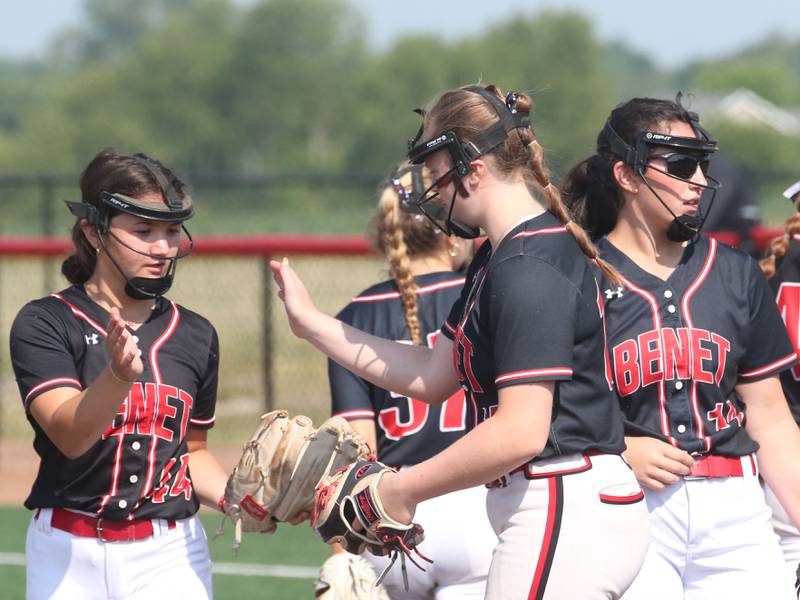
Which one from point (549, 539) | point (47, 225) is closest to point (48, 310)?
point (549, 539)

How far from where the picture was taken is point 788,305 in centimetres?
430

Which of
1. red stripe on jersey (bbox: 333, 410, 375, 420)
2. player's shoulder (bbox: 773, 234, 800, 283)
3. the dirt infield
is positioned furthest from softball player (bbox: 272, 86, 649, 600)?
the dirt infield

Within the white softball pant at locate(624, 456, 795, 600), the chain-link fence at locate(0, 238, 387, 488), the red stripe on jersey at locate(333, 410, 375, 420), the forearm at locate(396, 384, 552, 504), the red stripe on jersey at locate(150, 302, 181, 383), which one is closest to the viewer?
the forearm at locate(396, 384, 552, 504)

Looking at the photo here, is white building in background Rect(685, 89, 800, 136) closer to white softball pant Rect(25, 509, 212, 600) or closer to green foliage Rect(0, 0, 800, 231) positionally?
green foliage Rect(0, 0, 800, 231)

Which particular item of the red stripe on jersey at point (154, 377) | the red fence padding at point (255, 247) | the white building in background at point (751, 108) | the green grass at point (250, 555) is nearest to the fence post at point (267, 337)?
the red fence padding at point (255, 247)

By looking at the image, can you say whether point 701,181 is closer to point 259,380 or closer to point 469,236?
point 469,236

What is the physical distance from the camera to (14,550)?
7.50 m

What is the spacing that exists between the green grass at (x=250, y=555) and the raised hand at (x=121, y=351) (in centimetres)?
A: 326

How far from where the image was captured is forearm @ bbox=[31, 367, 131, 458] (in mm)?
3441

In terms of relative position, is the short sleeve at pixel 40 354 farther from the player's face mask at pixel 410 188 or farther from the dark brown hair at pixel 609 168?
the dark brown hair at pixel 609 168

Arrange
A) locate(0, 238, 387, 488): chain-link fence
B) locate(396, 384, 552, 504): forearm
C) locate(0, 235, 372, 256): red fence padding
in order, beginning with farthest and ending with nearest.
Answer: locate(0, 238, 387, 488): chain-link fence
locate(0, 235, 372, 256): red fence padding
locate(396, 384, 552, 504): forearm

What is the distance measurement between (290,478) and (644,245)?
49.6 inches

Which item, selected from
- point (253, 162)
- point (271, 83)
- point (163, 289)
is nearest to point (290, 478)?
point (163, 289)

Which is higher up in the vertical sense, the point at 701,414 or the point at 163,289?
the point at 163,289
